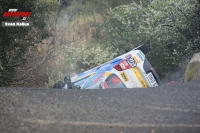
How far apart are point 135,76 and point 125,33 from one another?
5.52m

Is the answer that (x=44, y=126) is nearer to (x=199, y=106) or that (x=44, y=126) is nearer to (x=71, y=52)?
(x=199, y=106)

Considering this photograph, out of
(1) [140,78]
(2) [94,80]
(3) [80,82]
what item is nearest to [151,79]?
(1) [140,78]

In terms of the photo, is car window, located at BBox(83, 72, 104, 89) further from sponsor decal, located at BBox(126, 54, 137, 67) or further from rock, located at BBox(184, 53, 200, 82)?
rock, located at BBox(184, 53, 200, 82)

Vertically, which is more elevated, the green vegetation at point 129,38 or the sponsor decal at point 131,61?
the sponsor decal at point 131,61

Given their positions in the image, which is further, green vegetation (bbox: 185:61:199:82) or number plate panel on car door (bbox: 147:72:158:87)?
green vegetation (bbox: 185:61:199:82)

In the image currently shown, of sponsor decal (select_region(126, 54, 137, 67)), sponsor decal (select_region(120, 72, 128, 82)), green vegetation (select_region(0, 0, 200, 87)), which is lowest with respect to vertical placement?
green vegetation (select_region(0, 0, 200, 87))

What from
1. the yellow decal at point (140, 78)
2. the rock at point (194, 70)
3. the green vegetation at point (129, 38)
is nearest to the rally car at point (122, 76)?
the yellow decal at point (140, 78)

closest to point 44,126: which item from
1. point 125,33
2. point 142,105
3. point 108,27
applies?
point 142,105

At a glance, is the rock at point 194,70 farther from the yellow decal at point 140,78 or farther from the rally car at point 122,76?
the yellow decal at point 140,78

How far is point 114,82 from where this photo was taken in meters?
8.71

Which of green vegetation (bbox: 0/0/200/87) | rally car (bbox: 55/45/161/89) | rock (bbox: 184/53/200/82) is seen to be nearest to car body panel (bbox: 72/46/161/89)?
rally car (bbox: 55/45/161/89)

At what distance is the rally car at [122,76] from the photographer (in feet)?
28.4

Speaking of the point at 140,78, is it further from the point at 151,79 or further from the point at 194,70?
the point at 194,70

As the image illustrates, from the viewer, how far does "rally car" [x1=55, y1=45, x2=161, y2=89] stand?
8.66 meters
